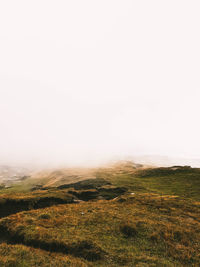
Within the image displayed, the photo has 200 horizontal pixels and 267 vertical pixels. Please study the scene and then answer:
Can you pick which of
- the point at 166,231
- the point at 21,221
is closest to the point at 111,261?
the point at 166,231

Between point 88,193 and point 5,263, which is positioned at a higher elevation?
point 5,263

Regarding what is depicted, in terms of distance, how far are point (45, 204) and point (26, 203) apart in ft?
12.4

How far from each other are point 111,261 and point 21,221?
40.4ft

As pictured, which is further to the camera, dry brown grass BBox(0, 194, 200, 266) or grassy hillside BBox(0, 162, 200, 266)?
dry brown grass BBox(0, 194, 200, 266)

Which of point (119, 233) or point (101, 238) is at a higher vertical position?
point (101, 238)

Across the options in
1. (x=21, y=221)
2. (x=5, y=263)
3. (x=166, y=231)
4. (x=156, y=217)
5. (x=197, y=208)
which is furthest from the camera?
(x=197, y=208)

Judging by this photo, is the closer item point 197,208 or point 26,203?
point 197,208

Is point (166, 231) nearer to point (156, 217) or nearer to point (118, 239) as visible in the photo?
point (156, 217)

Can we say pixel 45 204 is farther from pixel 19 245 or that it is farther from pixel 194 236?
pixel 194 236

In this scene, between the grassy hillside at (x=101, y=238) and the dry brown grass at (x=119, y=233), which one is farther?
the dry brown grass at (x=119, y=233)

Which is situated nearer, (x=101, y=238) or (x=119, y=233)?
(x=101, y=238)

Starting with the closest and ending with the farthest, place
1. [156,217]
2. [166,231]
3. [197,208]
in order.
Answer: [166,231] → [156,217] → [197,208]

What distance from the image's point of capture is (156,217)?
22.7m

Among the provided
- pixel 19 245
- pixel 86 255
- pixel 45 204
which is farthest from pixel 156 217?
pixel 45 204
